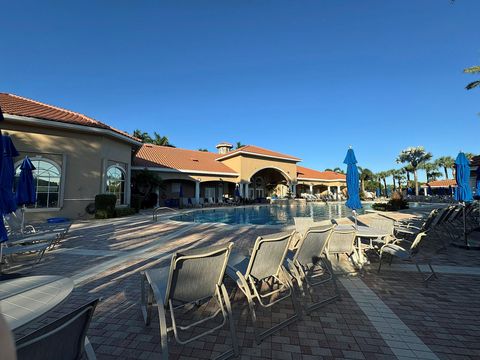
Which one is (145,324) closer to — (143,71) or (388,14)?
(388,14)

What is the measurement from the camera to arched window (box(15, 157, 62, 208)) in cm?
1289

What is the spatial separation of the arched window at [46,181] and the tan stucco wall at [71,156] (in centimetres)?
Answer: 29

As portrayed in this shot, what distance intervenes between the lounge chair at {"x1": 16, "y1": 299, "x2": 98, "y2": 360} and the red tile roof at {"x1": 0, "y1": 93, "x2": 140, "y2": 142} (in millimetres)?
15314

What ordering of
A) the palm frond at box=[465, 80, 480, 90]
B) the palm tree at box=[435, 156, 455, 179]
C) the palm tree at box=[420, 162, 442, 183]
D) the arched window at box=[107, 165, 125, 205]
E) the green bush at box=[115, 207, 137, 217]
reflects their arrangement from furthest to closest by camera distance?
the palm tree at box=[435, 156, 455, 179] → the palm tree at box=[420, 162, 442, 183] → the arched window at box=[107, 165, 125, 205] → the green bush at box=[115, 207, 137, 217] → the palm frond at box=[465, 80, 480, 90]

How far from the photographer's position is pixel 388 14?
1140 centimetres

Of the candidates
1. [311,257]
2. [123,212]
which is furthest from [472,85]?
[123,212]

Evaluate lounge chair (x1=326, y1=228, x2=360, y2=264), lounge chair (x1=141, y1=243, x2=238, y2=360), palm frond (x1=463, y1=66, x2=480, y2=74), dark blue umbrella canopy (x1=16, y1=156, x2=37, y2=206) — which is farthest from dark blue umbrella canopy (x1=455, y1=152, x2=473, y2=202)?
dark blue umbrella canopy (x1=16, y1=156, x2=37, y2=206)

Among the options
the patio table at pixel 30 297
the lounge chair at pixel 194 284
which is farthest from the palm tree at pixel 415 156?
the patio table at pixel 30 297

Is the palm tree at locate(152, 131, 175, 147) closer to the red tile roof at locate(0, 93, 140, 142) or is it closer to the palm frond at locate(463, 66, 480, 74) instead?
the red tile roof at locate(0, 93, 140, 142)

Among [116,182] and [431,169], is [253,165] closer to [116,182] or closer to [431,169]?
[116,182]

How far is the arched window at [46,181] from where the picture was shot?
12.9 m

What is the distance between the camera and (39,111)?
13.6m

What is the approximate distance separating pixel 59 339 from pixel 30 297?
1.42 metres

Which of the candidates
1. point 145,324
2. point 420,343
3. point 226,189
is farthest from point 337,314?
point 226,189
